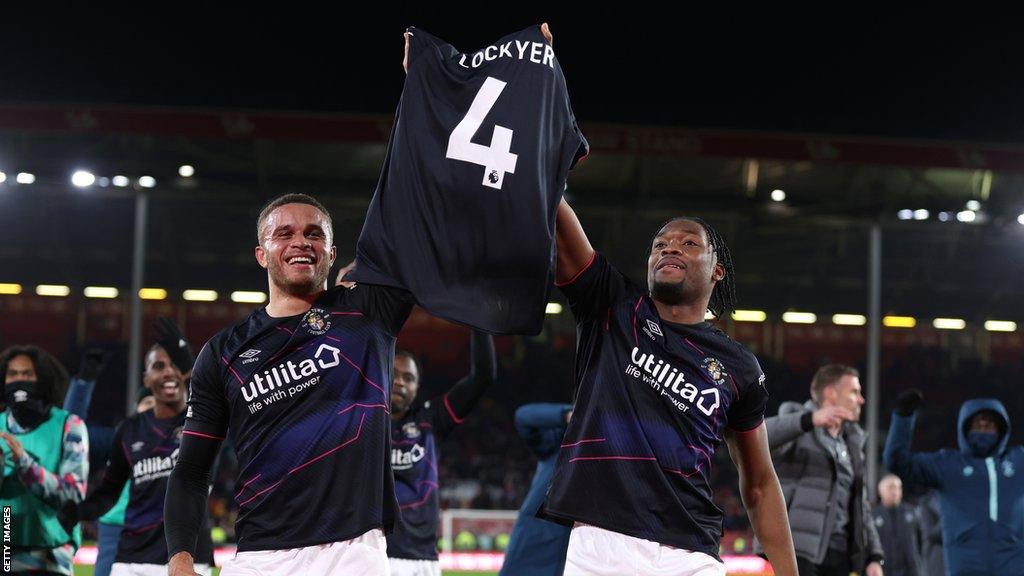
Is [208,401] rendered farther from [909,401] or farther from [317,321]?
[909,401]

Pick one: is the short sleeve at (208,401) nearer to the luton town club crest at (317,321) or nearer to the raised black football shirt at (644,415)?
the luton town club crest at (317,321)

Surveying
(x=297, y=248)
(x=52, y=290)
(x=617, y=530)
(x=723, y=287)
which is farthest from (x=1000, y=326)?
(x=297, y=248)

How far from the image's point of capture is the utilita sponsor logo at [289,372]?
3285 mm

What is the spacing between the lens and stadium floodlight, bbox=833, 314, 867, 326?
23.6 m

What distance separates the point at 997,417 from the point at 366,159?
14843 millimetres

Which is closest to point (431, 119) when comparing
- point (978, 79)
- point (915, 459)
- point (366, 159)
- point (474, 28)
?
point (915, 459)

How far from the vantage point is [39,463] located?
5.79 m

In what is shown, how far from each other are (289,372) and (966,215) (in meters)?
19.0

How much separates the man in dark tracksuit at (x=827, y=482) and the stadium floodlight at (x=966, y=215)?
1479 cm

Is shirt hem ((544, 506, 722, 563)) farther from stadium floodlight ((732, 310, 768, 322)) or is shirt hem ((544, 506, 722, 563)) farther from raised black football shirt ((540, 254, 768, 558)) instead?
stadium floodlight ((732, 310, 768, 322))

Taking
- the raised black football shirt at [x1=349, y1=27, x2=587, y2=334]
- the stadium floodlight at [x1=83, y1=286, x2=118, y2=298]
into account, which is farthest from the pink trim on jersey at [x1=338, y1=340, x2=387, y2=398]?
the stadium floodlight at [x1=83, y1=286, x2=118, y2=298]

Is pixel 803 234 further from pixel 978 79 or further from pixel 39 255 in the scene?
pixel 39 255

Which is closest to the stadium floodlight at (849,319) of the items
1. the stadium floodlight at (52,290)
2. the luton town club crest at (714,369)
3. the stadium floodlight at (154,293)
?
the stadium floodlight at (154,293)

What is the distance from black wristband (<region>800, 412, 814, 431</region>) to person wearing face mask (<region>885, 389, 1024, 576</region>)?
184 centimetres
